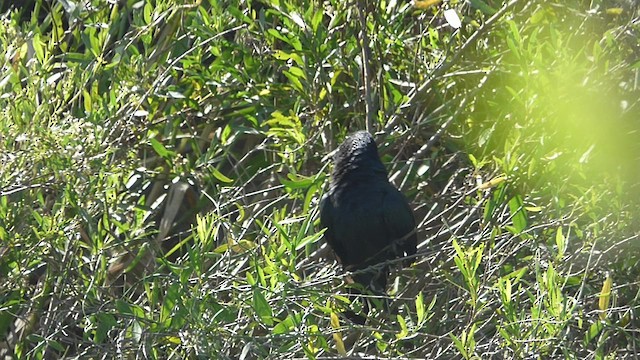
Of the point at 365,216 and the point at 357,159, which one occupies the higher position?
the point at 357,159

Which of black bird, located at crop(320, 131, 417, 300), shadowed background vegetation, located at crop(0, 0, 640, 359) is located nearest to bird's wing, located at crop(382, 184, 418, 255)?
black bird, located at crop(320, 131, 417, 300)

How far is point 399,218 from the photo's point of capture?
4.02 meters

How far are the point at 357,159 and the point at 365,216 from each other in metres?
0.29

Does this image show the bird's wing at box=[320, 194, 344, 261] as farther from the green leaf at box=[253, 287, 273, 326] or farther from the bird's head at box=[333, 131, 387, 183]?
the green leaf at box=[253, 287, 273, 326]

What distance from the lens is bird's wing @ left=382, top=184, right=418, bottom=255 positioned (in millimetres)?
4012

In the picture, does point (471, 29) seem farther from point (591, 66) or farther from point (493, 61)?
point (591, 66)

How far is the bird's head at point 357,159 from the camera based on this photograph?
3.88 meters

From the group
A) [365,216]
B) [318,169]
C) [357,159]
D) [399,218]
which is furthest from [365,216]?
[318,169]

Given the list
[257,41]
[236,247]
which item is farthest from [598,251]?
[257,41]

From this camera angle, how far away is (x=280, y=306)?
11.0ft

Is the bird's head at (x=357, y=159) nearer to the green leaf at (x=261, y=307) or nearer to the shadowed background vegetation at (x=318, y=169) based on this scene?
the shadowed background vegetation at (x=318, y=169)

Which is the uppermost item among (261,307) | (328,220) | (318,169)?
(261,307)

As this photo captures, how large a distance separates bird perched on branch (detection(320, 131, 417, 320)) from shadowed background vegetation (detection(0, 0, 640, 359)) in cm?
9

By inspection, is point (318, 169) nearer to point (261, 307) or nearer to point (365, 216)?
point (365, 216)
